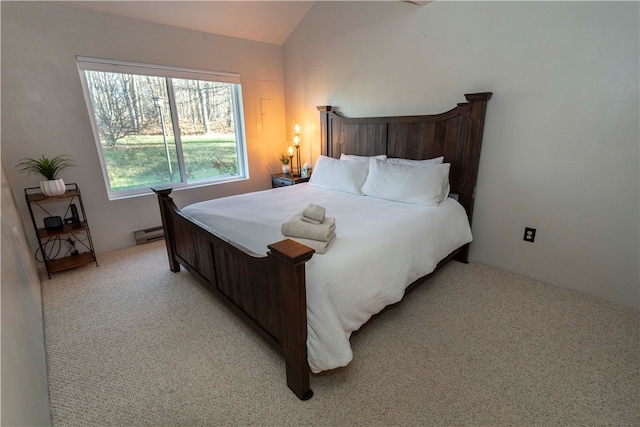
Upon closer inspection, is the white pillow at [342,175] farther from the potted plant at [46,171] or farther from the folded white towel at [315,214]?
the potted plant at [46,171]

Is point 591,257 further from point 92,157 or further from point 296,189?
point 92,157

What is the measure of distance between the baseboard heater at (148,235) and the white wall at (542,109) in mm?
2957

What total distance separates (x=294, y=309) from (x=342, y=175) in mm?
1885

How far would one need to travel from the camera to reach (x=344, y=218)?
2088 mm

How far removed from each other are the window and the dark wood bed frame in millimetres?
1142

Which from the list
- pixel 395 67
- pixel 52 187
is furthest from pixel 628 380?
pixel 52 187

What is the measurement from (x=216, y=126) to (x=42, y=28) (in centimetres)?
172

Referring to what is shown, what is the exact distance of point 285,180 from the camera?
384 cm

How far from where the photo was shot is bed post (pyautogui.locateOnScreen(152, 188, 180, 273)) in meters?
2.46

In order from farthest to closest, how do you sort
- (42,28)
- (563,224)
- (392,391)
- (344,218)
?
(42,28) → (563,224) → (344,218) → (392,391)

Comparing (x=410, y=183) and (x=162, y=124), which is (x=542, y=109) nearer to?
(x=410, y=183)

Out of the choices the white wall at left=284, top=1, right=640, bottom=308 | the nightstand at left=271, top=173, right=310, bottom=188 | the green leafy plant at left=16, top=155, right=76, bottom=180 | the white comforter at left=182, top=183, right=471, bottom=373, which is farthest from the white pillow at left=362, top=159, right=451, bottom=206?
the green leafy plant at left=16, top=155, right=76, bottom=180

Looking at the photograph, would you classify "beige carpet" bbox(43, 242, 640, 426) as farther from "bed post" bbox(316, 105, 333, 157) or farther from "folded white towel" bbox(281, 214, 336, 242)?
"bed post" bbox(316, 105, 333, 157)

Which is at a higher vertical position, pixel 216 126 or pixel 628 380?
pixel 216 126
